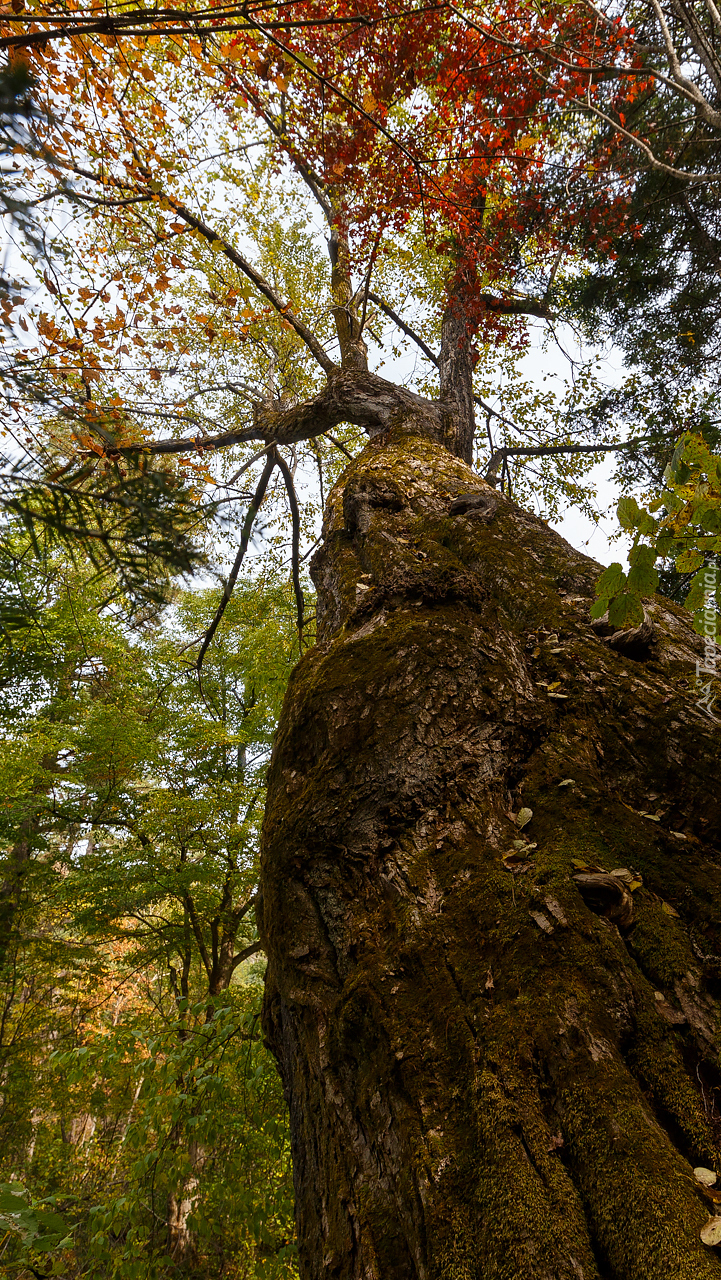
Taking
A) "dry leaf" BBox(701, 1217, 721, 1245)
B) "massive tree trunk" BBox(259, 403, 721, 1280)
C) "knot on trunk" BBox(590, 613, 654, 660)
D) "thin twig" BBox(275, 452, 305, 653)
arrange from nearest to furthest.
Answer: "dry leaf" BBox(701, 1217, 721, 1245) < "massive tree trunk" BBox(259, 403, 721, 1280) < "knot on trunk" BBox(590, 613, 654, 660) < "thin twig" BBox(275, 452, 305, 653)

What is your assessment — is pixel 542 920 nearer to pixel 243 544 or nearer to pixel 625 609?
pixel 625 609

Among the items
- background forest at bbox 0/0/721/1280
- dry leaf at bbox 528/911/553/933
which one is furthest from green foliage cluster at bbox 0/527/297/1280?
dry leaf at bbox 528/911/553/933

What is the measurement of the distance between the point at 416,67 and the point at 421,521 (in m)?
5.67

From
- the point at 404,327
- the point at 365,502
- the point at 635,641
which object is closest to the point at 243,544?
the point at 365,502

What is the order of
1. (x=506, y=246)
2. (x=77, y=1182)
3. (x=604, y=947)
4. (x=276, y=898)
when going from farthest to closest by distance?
1. (x=77, y=1182)
2. (x=506, y=246)
3. (x=276, y=898)
4. (x=604, y=947)

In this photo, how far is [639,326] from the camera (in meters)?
7.18

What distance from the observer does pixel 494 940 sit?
4.25ft

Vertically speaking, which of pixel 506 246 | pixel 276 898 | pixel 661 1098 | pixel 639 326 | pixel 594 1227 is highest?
pixel 506 246

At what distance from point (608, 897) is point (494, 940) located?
27cm

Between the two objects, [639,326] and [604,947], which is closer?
[604,947]

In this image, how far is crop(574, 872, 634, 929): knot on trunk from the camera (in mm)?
1272

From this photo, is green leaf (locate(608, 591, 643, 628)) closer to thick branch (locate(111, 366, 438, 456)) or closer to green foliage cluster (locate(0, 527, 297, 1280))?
thick branch (locate(111, 366, 438, 456))

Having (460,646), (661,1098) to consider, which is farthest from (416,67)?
(661,1098)

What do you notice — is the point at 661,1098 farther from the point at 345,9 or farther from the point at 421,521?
the point at 345,9
